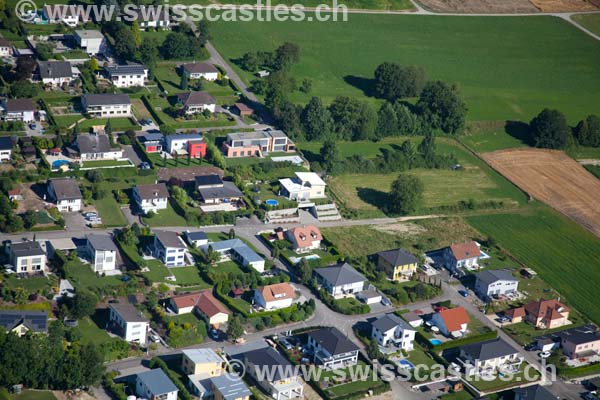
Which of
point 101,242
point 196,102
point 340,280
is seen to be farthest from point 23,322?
point 196,102

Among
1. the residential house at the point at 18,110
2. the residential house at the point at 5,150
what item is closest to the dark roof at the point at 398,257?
the residential house at the point at 5,150

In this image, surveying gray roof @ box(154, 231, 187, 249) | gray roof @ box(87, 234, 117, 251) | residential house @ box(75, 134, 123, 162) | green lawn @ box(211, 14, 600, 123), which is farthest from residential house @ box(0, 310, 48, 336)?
green lawn @ box(211, 14, 600, 123)

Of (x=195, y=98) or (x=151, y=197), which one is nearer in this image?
(x=151, y=197)

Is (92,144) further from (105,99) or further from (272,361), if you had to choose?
(272,361)

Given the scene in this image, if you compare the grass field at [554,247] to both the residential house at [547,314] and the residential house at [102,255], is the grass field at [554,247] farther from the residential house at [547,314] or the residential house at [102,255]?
the residential house at [102,255]

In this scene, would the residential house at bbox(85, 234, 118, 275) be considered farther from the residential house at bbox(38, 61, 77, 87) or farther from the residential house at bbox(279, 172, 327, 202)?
the residential house at bbox(38, 61, 77, 87)

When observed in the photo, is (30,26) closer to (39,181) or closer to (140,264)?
(39,181)
